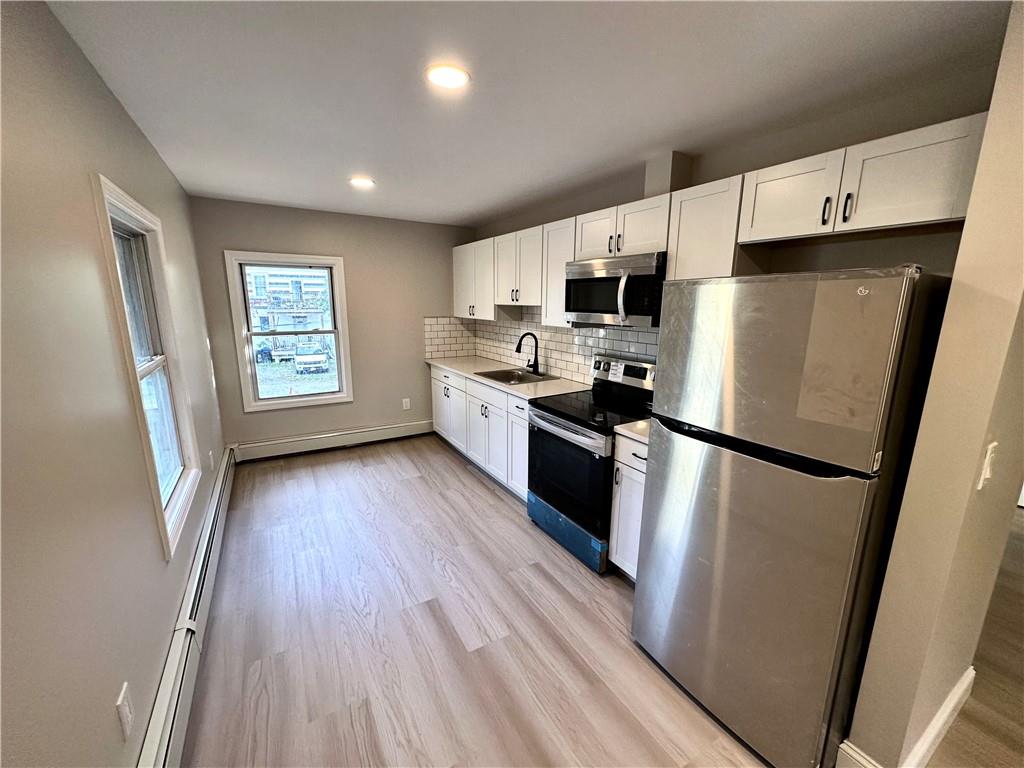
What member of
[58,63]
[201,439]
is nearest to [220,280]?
[201,439]

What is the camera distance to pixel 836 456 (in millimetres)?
1161

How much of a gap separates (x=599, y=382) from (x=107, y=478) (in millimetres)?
2621

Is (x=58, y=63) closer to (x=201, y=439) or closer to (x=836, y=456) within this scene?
(x=201, y=439)

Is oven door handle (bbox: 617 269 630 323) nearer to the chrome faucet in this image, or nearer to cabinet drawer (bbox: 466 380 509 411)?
cabinet drawer (bbox: 466 380 509 411)

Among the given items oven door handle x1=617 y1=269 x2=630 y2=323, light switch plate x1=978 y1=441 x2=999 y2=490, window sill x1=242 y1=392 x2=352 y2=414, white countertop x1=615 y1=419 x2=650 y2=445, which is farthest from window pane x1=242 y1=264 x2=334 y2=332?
light switch plate x1=978 y1=441 x2=999 y2=490

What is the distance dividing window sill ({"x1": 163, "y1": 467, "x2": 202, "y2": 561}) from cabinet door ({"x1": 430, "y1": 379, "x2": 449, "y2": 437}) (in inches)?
88.1

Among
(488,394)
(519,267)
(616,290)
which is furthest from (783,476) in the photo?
(519,267)

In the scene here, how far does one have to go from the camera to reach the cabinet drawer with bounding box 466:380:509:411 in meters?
3.17

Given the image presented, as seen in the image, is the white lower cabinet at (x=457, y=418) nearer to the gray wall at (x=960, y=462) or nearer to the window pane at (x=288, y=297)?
the window pane at (x=288, y=297)

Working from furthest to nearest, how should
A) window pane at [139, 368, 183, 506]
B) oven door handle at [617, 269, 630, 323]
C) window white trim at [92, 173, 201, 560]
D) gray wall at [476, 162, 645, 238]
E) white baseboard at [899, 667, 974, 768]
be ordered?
gray wall at [476, 162, 645, 238]
oven door handle at [617, 269, 630, 323]
window pane at [139, 368, 183, 506]
window white trim at [92, 173, 201, 560]
white baseboard at [899, 667, 974, 768]

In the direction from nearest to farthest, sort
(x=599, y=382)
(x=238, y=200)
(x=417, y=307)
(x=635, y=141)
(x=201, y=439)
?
(x=635, y=141)
(x=201, y=439)
(x=599, y=382)
(x=238, y=200)
(x=417, y=307)

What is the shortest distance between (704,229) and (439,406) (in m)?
3.21

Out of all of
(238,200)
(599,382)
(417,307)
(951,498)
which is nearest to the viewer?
(951,498)

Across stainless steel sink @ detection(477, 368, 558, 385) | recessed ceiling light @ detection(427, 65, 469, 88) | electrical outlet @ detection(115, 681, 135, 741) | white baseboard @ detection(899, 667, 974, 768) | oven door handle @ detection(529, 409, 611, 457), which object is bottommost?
white baseboard @ detection(899, 667, 974, 768)
